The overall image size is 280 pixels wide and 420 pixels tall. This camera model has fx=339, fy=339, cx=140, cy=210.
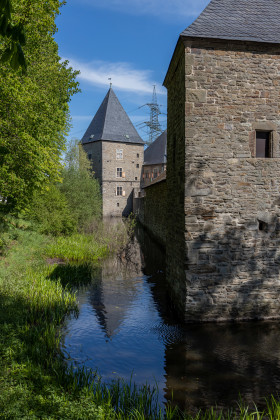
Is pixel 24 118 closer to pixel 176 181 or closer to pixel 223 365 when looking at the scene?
pixel 176 181

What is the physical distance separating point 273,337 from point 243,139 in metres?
4.12

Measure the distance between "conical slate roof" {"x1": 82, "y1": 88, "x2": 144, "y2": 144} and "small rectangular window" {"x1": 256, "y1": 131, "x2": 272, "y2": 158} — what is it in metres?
31.0

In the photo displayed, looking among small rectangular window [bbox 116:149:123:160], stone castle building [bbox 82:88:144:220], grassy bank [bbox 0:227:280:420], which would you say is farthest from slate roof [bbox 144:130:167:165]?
grassy bank [bbox 0:227:280:420]

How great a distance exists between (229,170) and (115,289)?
4.96m

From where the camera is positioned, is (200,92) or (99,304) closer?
(200,92)

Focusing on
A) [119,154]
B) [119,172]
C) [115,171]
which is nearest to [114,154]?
[119,154]

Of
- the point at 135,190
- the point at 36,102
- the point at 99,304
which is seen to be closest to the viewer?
the point at 99,304

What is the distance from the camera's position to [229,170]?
7305mm

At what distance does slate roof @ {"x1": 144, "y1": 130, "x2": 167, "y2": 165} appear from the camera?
3847cm

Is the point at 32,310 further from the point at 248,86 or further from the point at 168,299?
the point at 248,86

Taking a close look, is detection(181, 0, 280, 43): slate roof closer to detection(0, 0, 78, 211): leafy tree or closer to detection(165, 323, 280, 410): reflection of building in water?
detection(0, 0, 78, 211): leafy tree

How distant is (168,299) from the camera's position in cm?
912

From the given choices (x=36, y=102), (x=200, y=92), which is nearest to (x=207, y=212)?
(x=200, y=92)

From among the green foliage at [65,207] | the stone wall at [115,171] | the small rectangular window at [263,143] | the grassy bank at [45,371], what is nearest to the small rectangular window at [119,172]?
the stone wall at [115,171]
